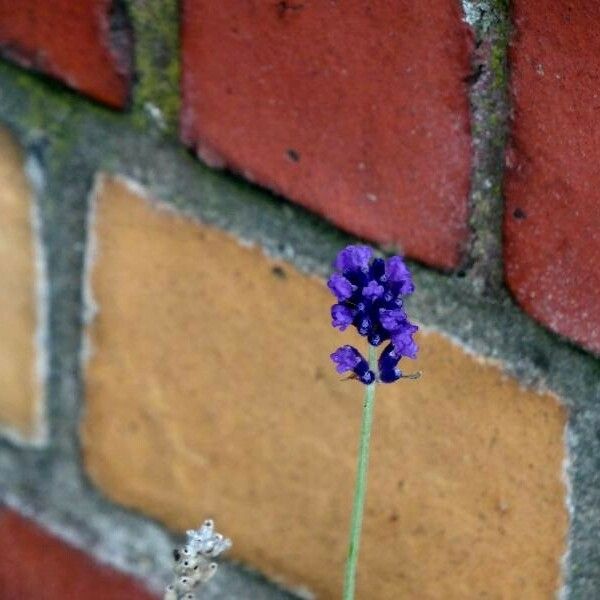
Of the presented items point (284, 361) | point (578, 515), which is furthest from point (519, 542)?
point (284, 361)

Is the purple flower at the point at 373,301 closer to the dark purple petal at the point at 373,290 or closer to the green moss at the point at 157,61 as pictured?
the dark purple petal at the point at 373,290

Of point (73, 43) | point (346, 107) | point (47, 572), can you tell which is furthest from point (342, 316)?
point (47, 572)

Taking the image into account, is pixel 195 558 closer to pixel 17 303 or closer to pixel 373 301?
pixel 373 301

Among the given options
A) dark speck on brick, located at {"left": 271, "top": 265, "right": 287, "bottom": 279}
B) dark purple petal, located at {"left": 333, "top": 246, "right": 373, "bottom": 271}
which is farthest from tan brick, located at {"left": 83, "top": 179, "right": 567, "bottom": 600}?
dark purple petal, located at {"left": 333, "top": 246, "right": 373, "bottom": 271}

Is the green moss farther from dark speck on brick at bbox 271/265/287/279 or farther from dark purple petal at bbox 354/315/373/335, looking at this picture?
dark purple petal at bbox 354/315/373/335

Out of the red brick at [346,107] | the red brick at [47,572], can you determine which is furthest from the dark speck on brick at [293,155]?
the red brick at [47,572]

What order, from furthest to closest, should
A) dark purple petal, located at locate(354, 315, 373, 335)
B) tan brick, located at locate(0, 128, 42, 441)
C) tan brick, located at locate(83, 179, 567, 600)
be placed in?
1. tan brick, located at locate(0, 128, 42, 441)
2. tan brick, located at locate(83, 179, 567, 600)
3. dark purple petal, located at locate(354, 315, 373, 335)
